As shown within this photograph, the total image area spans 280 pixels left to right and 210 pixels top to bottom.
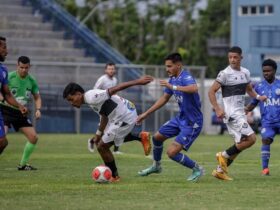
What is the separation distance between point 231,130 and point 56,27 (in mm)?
33225

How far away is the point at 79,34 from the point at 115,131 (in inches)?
1290

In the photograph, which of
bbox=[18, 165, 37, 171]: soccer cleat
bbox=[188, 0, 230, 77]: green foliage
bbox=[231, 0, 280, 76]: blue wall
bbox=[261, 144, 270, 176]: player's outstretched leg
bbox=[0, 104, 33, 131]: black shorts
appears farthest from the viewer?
bbox=[188, 0, 230, 77]: green foliage

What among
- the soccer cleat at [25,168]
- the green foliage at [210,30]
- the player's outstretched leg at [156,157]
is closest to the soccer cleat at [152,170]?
the player's outstretched leg at [156,157]

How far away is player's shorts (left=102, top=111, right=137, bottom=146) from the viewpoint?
1470 cm

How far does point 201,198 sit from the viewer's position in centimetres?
1228

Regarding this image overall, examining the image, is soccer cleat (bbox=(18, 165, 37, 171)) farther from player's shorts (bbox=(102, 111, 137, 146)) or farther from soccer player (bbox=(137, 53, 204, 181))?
soccer player (bbox=(137, 53, 204, 181))

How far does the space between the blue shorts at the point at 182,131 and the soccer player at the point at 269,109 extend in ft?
6.68

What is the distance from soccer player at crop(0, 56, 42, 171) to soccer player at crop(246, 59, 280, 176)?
4295 millimetres

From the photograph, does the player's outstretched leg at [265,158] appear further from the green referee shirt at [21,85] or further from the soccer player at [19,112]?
the green referee shirt at [21,85]

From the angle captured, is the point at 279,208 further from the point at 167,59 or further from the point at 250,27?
the point at 250,27

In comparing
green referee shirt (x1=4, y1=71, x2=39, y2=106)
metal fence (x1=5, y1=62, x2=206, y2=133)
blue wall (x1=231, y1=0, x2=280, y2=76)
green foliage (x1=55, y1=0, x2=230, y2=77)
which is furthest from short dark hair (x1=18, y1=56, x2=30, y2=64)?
green foliage (x1=55, y1=0, x2=230, y2=77)

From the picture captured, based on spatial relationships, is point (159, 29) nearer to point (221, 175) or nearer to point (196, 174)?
point (221, 175)

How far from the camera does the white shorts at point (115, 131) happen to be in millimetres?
14703

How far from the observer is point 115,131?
14.7m
